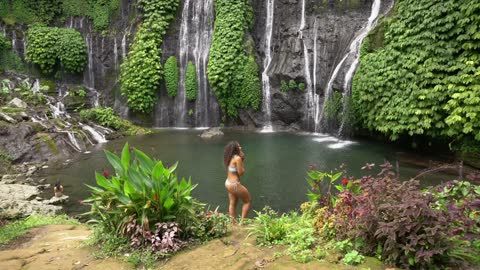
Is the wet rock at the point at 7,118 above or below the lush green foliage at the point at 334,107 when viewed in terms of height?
A: below

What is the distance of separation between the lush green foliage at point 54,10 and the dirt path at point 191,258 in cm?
2068

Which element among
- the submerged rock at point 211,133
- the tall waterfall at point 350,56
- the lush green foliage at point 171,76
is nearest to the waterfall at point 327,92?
the tall waterfall at point 350,56

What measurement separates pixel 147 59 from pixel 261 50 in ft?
20.4

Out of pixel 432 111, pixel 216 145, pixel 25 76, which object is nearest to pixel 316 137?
pixel 216 145

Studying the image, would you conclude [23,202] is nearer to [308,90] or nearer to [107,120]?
[107,120]

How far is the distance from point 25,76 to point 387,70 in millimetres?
19896

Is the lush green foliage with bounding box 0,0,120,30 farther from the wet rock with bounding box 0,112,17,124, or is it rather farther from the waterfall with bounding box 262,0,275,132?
the waterfall with bounding box 262,0,275,132

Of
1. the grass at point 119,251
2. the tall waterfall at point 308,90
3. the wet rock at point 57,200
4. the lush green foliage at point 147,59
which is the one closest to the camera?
the grass at point 119,251

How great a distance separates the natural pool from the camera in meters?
9.70

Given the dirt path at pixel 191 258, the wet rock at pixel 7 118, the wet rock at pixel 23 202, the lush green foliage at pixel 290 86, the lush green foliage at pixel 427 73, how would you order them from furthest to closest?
the lush green foliage at pixel 290 86
the wet rock at pixel 7 118
the lush green foliage at pixel 427 73
the wet rock at pixel 23 202
the dirt path at pixel 191 258

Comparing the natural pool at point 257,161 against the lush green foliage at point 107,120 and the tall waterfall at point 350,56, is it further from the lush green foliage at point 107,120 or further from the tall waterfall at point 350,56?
the tall waterfall at point 350,56

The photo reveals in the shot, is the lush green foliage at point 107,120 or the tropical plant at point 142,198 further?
the lush green foliage at point 107,120

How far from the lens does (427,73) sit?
36.0ft

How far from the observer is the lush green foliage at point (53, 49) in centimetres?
2161
